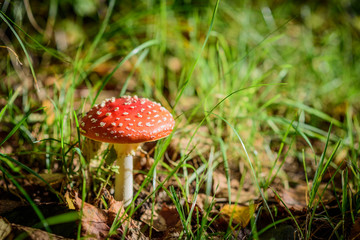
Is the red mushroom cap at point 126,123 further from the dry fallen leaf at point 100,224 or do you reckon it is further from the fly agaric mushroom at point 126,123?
the dry fallen leaf at point 100,224

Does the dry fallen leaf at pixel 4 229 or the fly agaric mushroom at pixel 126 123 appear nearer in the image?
the dry fallen leaf at pixel 4 229


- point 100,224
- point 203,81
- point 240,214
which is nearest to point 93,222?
point 100,224

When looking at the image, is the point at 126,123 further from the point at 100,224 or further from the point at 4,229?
the point at 4,229

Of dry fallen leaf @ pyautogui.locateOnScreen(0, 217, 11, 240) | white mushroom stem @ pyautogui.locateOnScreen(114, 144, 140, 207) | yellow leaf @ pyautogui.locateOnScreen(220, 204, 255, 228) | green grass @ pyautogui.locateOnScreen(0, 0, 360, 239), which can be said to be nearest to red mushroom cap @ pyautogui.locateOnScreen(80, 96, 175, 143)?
white mushroom stem @ pyautogui.locateOnScreen(114, 144, 140, 207)

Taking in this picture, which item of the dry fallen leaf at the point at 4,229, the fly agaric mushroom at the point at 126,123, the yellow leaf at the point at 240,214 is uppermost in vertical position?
the fly agaric mushroom at the point at 126,123

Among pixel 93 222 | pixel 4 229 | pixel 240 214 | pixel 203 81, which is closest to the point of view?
pixel 4 229

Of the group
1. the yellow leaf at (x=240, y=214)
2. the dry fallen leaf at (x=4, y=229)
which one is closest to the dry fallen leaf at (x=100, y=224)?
the dry fallen leaf at (x=4, y=229)
